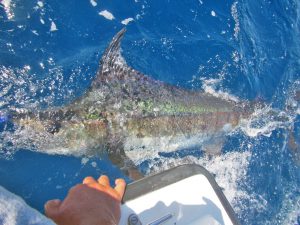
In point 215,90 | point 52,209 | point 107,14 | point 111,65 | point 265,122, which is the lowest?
point 265,122

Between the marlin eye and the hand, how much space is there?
1257 millimetres

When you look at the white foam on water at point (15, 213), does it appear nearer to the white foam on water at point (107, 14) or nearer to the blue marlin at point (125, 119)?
the blue marlin at point (125, 119)

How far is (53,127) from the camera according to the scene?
327cm

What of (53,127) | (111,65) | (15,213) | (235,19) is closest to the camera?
(15,213)

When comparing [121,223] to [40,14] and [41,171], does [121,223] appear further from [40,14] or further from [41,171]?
[40,14]

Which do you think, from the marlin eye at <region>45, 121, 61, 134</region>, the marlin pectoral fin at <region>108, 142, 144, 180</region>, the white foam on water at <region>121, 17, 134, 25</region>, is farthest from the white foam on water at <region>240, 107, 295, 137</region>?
the marlin eye at <region>45, 121, 61, 134</region>

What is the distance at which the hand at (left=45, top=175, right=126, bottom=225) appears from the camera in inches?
71.8

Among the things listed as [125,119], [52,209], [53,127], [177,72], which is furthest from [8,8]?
[52,209]

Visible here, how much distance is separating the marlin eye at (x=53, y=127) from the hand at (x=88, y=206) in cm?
126

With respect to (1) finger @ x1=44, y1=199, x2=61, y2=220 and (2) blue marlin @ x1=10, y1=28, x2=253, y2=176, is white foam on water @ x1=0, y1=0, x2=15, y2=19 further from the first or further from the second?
(1) finger @ x1=44, y1=199, x2=61, y2=220

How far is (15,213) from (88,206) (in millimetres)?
511

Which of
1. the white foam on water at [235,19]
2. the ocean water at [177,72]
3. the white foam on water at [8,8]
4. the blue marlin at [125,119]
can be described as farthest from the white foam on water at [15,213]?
the white foam on water at [235,19]

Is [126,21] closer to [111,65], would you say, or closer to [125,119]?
[111,65]

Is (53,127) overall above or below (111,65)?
below
